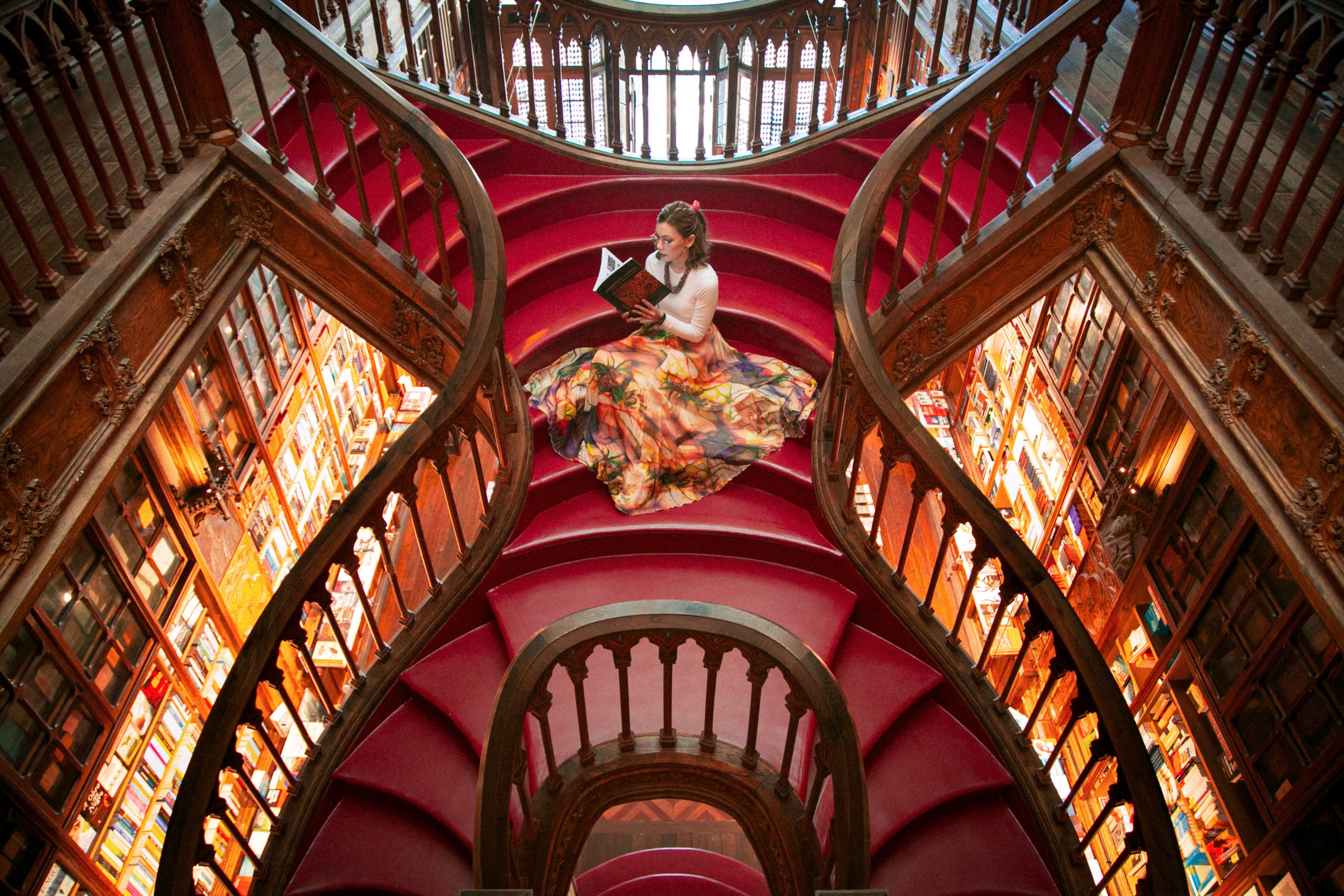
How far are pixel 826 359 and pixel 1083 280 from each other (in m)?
1.59

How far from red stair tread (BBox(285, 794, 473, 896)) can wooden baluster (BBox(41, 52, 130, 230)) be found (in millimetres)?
2125

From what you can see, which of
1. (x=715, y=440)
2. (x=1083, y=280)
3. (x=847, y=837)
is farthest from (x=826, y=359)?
(x=847, y=837)

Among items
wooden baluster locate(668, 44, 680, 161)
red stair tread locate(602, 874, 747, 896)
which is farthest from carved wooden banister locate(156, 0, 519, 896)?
red stair tread locate(602, 874, 747, 896)

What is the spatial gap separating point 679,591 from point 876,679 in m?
0.79

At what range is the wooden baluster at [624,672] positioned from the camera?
245 cm

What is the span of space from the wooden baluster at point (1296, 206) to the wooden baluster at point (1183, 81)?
0.47 m

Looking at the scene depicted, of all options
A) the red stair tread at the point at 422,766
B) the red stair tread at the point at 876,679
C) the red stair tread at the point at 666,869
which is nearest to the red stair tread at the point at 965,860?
the red stair tread at the point at 876,679

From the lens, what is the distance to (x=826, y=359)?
4.00m

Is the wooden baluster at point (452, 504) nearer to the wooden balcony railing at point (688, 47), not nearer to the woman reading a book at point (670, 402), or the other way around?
the woman reading a book at point (670, 402)

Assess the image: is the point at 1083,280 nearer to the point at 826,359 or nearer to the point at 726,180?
the point at 826,359

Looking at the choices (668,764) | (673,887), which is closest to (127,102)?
(668,764)

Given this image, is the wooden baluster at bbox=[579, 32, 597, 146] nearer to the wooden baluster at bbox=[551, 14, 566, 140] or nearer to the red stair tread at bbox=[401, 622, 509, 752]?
the wooden baluster at bbox=[551, 14, 566, 140]

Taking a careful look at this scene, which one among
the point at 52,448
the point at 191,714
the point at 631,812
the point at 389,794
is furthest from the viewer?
the point at 631,812

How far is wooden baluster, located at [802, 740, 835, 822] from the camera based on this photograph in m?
2.31
